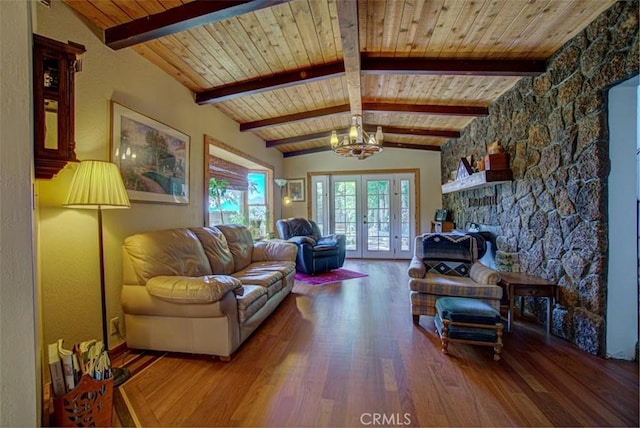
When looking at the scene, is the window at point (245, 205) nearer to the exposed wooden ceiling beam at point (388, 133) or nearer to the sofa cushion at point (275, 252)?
the exposed wooden ceiling beam at point (388, 133)

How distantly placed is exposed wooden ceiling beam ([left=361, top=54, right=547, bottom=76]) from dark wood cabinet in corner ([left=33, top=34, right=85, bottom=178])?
2520mm

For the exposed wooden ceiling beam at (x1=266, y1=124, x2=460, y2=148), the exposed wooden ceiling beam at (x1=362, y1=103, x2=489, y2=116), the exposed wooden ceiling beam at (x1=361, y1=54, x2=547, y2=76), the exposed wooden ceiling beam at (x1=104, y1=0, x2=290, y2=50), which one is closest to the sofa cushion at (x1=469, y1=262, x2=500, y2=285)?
the exposed wooden ceiling beam at (x1=361, y1=54, x2=547, y2=76)

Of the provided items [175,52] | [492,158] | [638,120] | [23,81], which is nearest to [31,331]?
[23,81]

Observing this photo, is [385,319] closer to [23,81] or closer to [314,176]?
[23,81]

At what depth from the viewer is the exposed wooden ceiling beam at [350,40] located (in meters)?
2.04

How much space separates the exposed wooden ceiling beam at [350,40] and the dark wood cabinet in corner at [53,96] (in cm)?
165

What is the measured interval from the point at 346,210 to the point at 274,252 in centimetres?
327

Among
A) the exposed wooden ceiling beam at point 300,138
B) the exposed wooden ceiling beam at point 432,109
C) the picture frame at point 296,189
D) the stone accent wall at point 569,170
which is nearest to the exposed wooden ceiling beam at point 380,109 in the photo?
the exposed wooden ceiling beam at point 432,109

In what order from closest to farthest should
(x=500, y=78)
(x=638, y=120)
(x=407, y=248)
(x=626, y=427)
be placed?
(x=626, y=427)
(x=638, y=120)
(x=500, y=78)
(x=407, y=248)

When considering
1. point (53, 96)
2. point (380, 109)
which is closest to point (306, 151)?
point (380, 109)

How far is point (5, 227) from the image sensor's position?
3.50 ft

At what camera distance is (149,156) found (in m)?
2.72

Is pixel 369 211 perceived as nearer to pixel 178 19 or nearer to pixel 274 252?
pixel 274 252

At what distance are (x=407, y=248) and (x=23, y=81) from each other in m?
6.55
